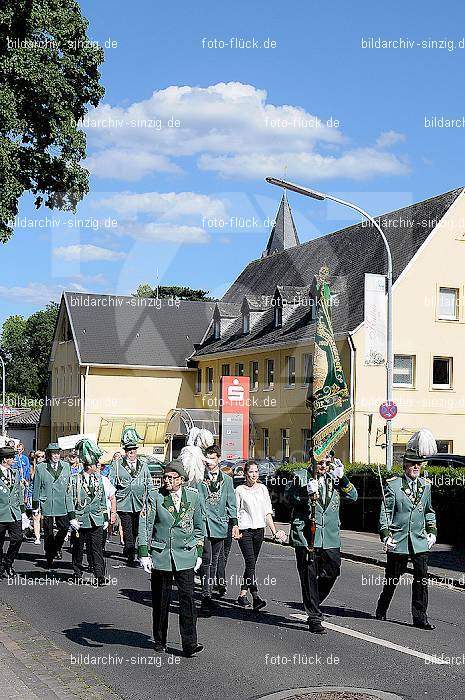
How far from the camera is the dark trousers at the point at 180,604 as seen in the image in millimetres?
8750

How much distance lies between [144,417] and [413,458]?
44.5m

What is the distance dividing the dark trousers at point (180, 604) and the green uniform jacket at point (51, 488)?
750 cm

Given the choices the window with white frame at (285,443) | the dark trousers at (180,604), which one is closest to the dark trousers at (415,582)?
the dark trousers at (180,604)

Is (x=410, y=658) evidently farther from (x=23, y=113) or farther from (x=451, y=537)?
(x=23, y=113)

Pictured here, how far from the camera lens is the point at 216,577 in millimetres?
12367

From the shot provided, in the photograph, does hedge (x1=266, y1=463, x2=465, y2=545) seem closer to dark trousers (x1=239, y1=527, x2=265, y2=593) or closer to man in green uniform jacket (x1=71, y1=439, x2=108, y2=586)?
man in green uniform jacket (x1=71, y1=439, x2=108, y2=586)

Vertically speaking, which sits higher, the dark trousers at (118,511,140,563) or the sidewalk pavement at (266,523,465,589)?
the dark trousers at (118,511,140,563)

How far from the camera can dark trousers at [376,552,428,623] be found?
1037 cm

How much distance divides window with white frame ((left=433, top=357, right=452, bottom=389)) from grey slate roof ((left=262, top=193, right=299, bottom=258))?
42.9m

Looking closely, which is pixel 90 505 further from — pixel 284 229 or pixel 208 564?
pixel 284 229

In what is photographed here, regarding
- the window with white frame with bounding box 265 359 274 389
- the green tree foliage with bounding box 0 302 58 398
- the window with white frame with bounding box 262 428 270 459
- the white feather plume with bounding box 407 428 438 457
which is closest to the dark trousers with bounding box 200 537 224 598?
the white feather plume with bounding box 407 428 438 457

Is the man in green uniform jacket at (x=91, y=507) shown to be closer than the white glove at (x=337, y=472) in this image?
No

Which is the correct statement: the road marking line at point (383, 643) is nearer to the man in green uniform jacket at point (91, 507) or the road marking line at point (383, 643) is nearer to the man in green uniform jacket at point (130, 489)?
the man in green uniform jacket at point (91, 507)

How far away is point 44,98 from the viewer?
21.9 meters
